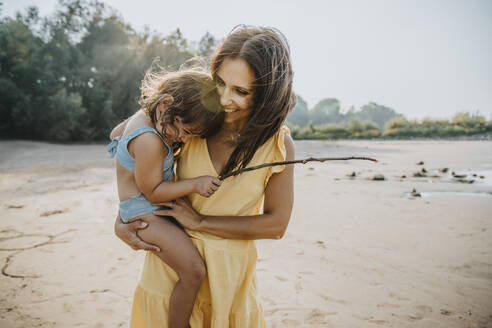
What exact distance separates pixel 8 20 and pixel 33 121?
5488mm

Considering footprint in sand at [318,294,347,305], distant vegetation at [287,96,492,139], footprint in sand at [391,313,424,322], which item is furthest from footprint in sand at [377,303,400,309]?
distant vegetation at [287,96,492,139]

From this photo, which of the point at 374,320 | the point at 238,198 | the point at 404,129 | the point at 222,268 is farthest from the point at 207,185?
the point at 404,129

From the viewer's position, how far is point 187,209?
1.44 meters

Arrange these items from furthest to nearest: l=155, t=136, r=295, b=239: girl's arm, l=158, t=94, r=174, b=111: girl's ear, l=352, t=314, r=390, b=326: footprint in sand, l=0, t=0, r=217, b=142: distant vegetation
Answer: l=0, t=0, r=217, b=142: distant vegetation → l=352, t=314, r=390, b=326: footprint in sand → l=158, t=94, r=174, b=111: girl's ear → l=155, t=136, r=295, b=239: girl's arm

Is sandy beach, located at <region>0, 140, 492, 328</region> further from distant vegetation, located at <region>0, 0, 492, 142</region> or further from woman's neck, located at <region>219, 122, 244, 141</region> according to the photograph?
distant vegetation, located at <region>0, 0, 492, 142</region>

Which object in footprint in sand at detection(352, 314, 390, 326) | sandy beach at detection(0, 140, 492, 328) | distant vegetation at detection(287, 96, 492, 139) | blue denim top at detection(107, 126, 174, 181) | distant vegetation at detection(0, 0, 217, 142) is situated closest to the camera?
blue denim top at detection(107, 126, 174, 181)

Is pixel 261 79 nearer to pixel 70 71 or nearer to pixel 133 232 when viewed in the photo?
pixel 133 232

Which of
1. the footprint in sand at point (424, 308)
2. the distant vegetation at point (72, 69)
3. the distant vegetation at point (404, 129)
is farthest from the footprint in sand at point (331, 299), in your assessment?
the distant vegetation at point (404, 129)

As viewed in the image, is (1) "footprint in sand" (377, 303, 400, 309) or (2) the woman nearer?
(2) the woman

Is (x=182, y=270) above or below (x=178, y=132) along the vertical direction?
below

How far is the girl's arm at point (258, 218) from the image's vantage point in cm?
136

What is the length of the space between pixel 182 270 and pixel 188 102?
832mm

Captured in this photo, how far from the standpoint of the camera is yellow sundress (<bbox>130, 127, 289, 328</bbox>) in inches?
55.3

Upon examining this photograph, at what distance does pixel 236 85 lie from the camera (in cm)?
142
